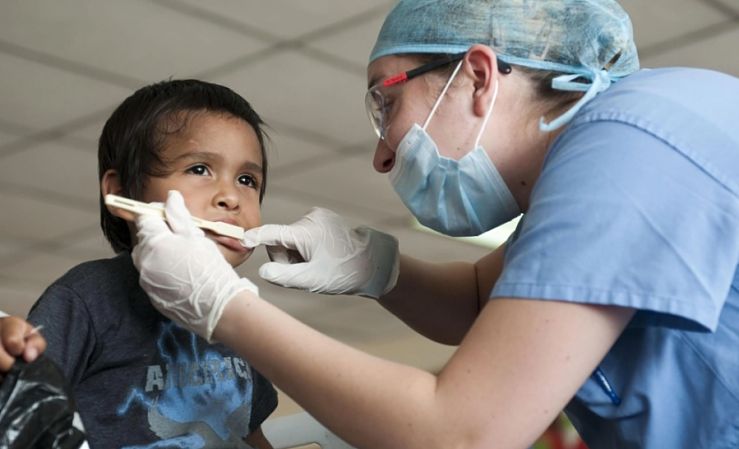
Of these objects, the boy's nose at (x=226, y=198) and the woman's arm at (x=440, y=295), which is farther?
the woman's arm at (x=440, y=295)

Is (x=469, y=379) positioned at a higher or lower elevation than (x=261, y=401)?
higher

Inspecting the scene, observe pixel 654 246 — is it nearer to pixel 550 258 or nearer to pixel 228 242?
pixel 550 258

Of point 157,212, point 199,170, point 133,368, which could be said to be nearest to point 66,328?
point 133,368

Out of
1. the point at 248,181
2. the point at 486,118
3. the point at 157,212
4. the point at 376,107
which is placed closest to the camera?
the point at 157,212

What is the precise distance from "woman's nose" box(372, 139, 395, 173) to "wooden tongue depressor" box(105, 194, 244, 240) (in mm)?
252

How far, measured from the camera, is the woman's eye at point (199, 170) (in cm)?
183

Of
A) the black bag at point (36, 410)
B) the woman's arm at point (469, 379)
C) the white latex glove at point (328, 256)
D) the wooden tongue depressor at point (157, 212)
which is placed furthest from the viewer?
the white latex glove at point (328, 256)

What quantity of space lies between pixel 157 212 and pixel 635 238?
0.61 metres

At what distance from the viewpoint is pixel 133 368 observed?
1.68m

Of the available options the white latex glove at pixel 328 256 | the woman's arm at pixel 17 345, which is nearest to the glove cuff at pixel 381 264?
the white latex glove at pixel 328 256

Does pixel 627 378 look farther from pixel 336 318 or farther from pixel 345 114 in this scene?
pixel 336 318

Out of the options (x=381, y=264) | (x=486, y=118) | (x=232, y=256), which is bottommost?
(x=381, y=264)

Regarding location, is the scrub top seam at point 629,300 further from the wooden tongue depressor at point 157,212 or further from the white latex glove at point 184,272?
the wooden tongue depressor at point 157,212

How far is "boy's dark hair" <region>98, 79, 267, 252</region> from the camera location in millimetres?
1841
